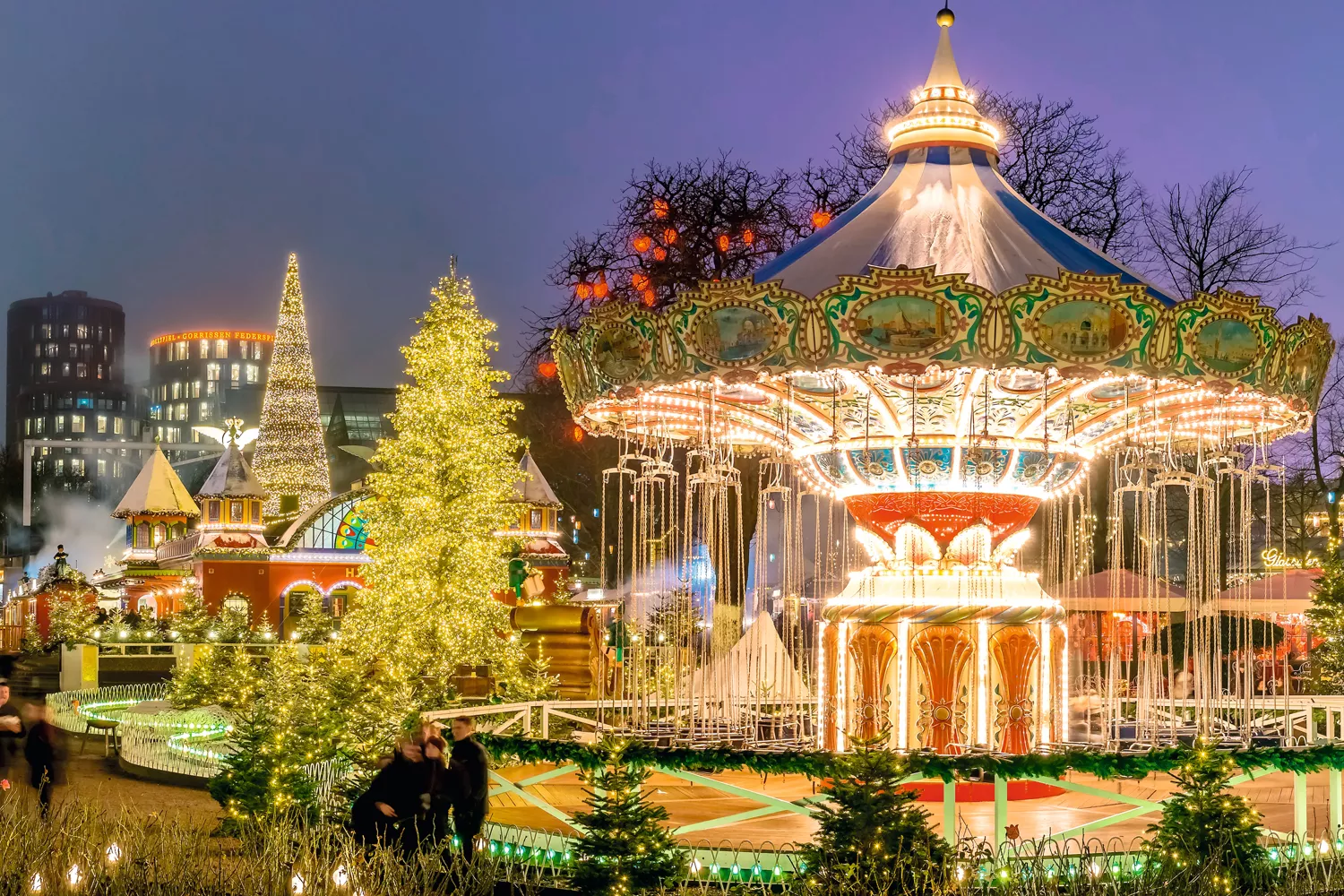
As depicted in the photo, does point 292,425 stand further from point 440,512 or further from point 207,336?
point 207,336

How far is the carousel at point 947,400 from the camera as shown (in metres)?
10.6

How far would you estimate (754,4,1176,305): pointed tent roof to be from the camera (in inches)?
463

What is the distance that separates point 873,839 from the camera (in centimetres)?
872

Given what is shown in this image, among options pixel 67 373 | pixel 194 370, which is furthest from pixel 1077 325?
pixel 67 373

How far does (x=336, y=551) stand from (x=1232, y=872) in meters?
36.8

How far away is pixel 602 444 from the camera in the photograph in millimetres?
39062

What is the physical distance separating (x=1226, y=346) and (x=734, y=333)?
3.45 metres

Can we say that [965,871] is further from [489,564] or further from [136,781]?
[489,564]

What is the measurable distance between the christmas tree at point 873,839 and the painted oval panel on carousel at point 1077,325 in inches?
127

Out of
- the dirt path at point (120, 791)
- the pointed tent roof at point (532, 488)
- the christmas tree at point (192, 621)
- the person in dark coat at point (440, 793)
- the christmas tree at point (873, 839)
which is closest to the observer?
the christmas tree at point (873, 839)

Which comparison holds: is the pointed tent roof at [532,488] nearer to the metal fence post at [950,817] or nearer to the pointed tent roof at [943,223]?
the pointed tent roof at [943,223]

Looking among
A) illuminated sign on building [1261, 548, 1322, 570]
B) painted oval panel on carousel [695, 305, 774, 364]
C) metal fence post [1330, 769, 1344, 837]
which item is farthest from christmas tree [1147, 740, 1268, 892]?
illuminated sign on building [1261, 548, 1322, 570]

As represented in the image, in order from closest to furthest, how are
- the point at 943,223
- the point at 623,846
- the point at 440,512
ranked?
the point at 623,846 < the point at 943,223 < the point at 440,512

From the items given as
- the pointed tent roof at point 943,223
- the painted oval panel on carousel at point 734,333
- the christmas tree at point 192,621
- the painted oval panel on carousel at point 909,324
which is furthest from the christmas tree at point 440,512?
the painted oval panel on carousel at point 909,324
